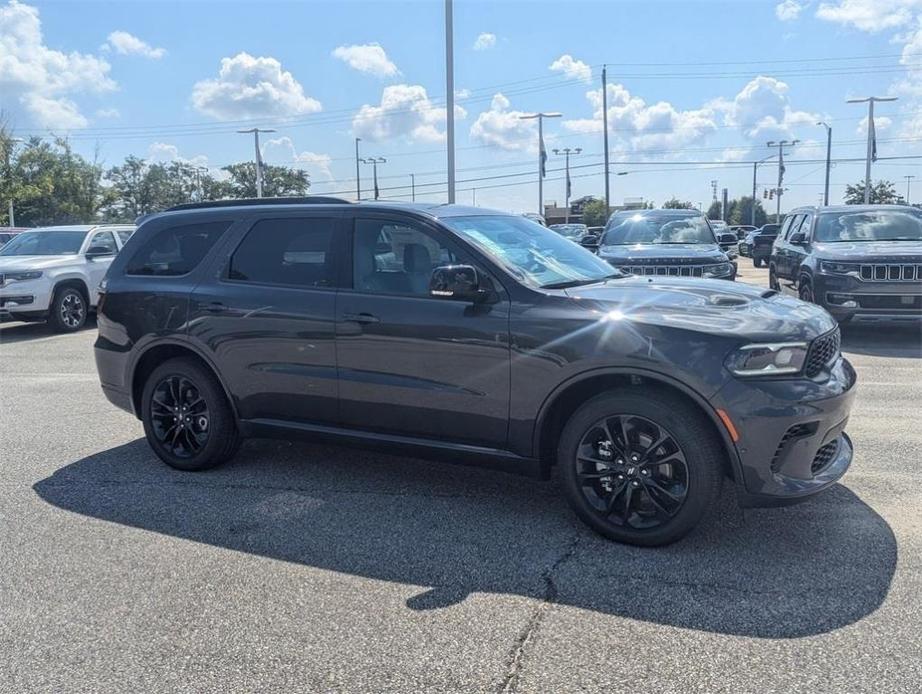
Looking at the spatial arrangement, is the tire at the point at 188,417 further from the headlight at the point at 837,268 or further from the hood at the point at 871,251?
the hood at the point at 871,251

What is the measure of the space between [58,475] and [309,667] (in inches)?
128

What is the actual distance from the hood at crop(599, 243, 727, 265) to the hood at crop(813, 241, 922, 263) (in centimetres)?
137

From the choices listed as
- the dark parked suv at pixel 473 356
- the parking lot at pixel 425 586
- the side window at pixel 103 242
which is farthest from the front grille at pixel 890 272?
the side window at pixel 103 242

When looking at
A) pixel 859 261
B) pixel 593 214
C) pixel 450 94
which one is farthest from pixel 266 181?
pixel 859 261

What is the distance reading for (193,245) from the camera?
211 inches

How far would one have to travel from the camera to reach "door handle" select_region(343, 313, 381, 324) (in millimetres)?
4520

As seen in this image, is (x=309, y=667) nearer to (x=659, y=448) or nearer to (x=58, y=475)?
(x=659, y=448)

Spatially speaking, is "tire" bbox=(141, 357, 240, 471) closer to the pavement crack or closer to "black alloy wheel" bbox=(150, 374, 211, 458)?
"black alloy wheel" bbox=(150, 374, 211, 458)

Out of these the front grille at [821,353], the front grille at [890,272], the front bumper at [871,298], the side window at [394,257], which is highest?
the side window at [394,257]

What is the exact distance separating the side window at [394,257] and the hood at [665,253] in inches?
272

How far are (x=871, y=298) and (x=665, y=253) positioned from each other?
2.72 meters

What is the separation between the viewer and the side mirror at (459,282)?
4086 mm

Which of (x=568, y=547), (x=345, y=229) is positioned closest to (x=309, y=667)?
(x=568, y=547)

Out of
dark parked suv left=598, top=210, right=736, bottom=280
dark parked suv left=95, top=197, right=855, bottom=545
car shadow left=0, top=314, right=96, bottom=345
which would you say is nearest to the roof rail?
dark parked suv left=95, top=197, right=855, bottom=545
